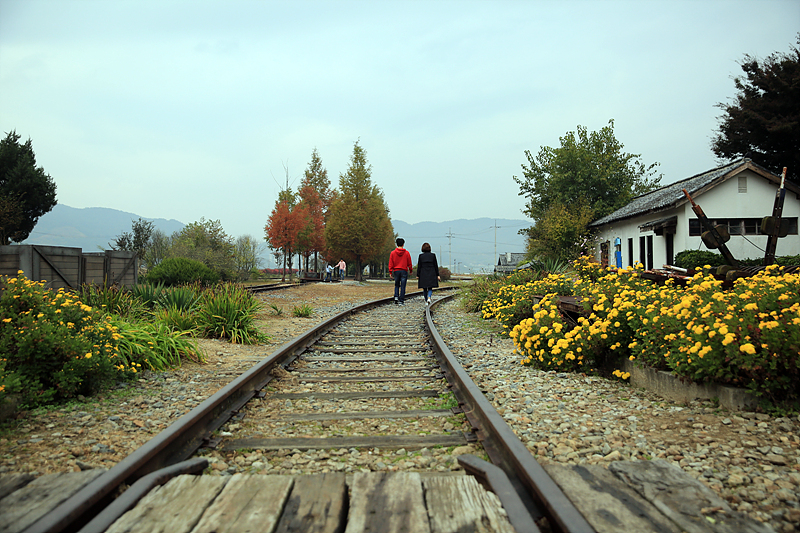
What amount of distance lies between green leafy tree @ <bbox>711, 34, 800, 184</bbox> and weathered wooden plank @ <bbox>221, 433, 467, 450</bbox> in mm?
28598

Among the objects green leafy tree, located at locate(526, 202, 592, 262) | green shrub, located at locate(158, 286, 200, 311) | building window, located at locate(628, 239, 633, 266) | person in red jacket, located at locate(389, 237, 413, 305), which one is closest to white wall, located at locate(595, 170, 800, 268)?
building window, located at locate(628, 239, 633, 266)

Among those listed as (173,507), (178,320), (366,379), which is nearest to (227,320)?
(178,320)

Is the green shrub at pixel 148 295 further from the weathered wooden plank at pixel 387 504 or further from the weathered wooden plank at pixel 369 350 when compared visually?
the weathered wooden plank at pixel 387 504

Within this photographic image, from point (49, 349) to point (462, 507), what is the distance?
3848 mm

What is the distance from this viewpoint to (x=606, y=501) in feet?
7.72

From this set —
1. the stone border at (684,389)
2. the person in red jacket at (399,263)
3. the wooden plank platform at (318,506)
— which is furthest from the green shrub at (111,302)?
the person in red jacket at (399,263)

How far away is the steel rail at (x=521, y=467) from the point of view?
2047 mm

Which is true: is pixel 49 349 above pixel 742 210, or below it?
below

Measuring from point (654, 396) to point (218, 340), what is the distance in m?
6.26

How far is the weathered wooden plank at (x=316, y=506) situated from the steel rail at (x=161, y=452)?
2.79ft

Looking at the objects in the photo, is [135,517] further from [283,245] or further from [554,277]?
[283,245]

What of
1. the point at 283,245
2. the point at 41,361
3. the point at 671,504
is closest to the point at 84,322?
the point at 41,361

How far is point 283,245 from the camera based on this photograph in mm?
42000

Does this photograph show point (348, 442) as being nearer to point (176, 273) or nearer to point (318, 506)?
point (318, 506)
